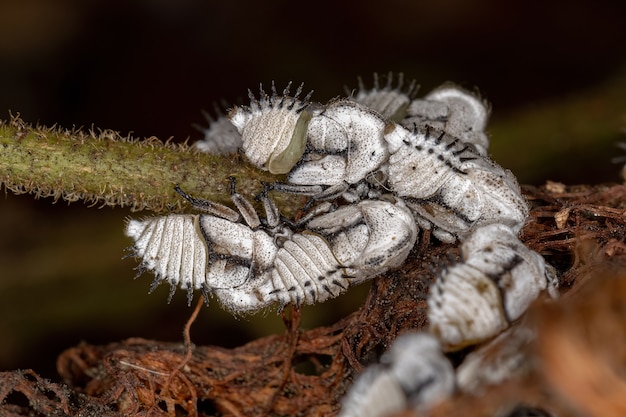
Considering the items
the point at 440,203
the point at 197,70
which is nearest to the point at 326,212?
the point at 440,203

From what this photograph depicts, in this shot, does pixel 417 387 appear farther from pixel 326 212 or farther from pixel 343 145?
pixel 343 145

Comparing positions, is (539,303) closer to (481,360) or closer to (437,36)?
(481,360)

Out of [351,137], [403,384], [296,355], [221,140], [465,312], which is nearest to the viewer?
[403,384]

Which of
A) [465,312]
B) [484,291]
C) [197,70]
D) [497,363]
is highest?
[197,70]

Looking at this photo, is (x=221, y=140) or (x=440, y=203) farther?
(x=221, y=140)

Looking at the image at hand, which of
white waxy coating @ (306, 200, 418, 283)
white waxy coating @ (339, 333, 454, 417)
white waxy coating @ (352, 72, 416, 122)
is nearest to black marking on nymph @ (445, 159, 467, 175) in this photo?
white waxy coating @ (306, 200, 418, 283)

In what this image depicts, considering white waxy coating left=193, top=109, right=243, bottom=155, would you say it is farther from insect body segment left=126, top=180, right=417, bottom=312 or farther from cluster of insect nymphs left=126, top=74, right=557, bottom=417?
insect body segment left=126, top=180, right=417, bottom=312

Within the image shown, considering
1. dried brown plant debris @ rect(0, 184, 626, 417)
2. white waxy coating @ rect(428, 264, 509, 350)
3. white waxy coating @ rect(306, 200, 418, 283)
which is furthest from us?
dried brown plant debris @ rect(0, 184, 626, 417)
